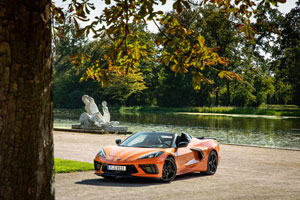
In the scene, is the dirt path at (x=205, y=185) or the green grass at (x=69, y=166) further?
the green grass at (x=69, y=166)

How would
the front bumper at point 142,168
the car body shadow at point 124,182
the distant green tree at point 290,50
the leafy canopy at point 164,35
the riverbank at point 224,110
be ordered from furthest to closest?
the riverbank at point 224,110, the distant green tree at point 290,50, the front bumper at point 142,168, the car body shadow at point 124,182, the leafy canopy at point 164,35

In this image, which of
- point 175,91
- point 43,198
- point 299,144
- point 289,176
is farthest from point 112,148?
point 175,91

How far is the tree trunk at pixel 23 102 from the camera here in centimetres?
422

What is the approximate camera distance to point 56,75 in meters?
106

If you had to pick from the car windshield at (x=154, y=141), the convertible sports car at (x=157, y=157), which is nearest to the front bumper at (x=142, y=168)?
the convertible sports car at (x=157, y=157)

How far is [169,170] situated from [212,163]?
2.24 m

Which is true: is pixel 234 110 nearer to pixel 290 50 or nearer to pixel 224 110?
pixel 224 110

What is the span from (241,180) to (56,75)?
317 ft

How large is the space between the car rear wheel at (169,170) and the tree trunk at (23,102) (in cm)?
720

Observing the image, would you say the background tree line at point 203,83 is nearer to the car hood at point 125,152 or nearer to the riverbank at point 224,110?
the riverbank at point 224,110

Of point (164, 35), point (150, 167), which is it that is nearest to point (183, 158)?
point (150, 167)

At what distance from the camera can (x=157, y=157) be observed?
11.4 meters

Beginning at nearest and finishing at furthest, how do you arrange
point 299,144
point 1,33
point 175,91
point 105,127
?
point 1,33 < point 299,144 < point 105,127 < point 175,91

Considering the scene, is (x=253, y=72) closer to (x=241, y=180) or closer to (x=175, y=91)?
(x=175, y=91)
